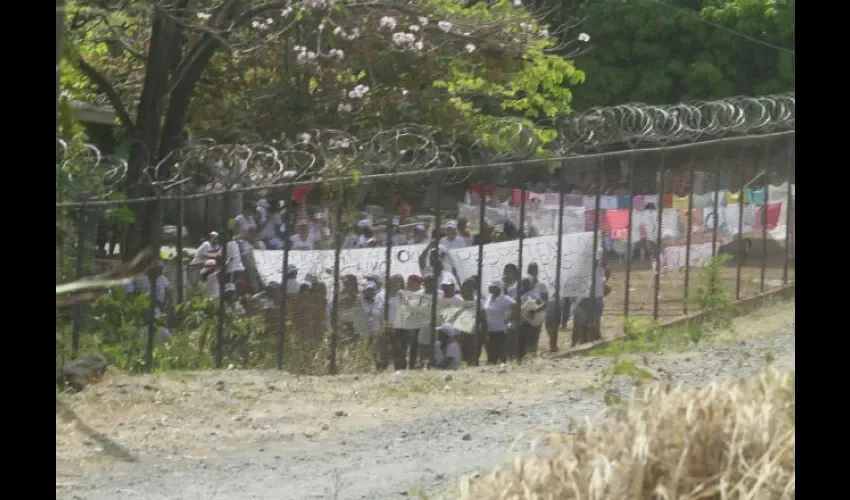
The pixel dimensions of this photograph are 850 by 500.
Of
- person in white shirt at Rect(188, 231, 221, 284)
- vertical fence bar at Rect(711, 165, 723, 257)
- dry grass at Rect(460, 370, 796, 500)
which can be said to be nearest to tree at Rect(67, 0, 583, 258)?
person in white shirt at Rect(188, 231, 221, 284)

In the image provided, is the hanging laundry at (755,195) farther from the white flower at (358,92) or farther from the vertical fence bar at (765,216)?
the white flower at (358,92)

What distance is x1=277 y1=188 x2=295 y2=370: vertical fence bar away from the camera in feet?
14.9

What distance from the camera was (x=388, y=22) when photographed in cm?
489

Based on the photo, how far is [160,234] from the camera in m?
4.47

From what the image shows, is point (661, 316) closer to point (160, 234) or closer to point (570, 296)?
point (570, 296)

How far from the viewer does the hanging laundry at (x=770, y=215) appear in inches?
210

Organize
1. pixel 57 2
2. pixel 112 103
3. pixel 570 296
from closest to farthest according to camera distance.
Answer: pixel 57 2, pixel 112 103, pixel 570 296

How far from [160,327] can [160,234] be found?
35cm

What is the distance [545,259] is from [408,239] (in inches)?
23.6

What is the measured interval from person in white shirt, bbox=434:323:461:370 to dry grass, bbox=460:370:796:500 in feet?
1.45

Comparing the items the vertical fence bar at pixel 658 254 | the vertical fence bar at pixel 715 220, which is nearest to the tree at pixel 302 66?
the vertical fence bar at pixel 658 254

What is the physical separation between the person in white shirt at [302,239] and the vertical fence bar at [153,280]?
19.9 inches

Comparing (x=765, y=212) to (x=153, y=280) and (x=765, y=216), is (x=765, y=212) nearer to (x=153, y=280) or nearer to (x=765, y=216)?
(x=765, y=216)
